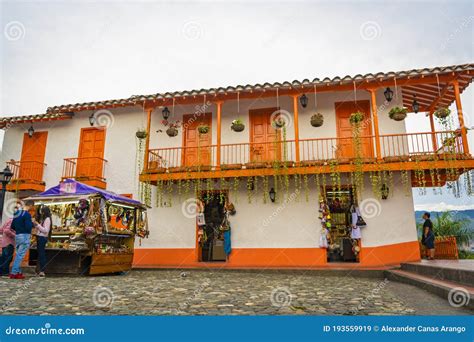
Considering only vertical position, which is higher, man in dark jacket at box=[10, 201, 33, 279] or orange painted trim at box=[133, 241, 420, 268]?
man in dark jacket at box=[10, 201, 33, 279]

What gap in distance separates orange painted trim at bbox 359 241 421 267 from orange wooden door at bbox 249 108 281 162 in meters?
4.47

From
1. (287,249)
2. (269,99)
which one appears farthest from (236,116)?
(287,249)

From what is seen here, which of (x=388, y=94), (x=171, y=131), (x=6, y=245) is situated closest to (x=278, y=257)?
(x=171, y=131)

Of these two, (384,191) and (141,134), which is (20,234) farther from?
(384,191)

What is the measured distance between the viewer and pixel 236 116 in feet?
42.7

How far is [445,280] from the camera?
22.5 ft

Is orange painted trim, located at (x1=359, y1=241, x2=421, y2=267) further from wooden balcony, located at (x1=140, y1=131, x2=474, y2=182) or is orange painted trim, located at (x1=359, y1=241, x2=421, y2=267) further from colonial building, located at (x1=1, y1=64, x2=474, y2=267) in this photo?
wooden balcony, located at (x1=140, y1=131, x2=474, y2=182)

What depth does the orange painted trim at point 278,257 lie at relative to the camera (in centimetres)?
1083

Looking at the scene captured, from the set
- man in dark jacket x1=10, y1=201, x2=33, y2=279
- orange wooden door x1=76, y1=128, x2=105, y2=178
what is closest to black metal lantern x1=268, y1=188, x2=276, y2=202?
orange wooden door x1=76, y1=128, x2=105, y2=178

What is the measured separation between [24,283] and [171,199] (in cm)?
596

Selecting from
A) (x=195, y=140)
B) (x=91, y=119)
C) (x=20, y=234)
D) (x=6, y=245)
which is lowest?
(x=6, y=245)

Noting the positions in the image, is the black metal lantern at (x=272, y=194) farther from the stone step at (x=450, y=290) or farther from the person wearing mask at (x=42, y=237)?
the person wearing mask at (x=42, y=237)

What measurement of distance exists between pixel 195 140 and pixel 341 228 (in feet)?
23.0

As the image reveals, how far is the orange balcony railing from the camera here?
10.4 metres
